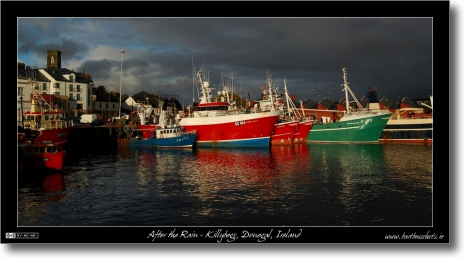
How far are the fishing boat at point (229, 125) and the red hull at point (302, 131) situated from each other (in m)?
8.73

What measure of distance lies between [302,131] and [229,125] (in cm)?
1284

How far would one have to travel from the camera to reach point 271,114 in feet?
151

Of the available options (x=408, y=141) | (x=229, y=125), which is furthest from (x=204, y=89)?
(x=408, y=141)

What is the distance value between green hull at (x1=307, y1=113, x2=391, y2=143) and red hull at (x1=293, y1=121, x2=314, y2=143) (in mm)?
2320

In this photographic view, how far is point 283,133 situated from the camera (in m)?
50.5

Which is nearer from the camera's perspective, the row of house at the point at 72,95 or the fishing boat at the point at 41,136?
the fishing boat at the point at 41,136

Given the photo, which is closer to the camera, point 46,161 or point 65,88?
point 46,161

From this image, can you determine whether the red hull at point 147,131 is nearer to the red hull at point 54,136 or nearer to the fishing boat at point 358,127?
the red hull at point 54,136

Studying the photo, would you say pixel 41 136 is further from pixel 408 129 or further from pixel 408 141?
pixel 408 129

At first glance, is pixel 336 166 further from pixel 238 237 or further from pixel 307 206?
pixel 238 237

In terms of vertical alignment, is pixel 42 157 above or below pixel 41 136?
below

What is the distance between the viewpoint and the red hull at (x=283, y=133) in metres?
50.4

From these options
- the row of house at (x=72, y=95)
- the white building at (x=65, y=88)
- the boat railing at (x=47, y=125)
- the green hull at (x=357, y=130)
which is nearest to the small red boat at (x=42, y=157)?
the row of house at (x=72, y=95)

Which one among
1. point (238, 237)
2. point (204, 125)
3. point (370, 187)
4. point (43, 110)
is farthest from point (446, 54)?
point (204, 125)
